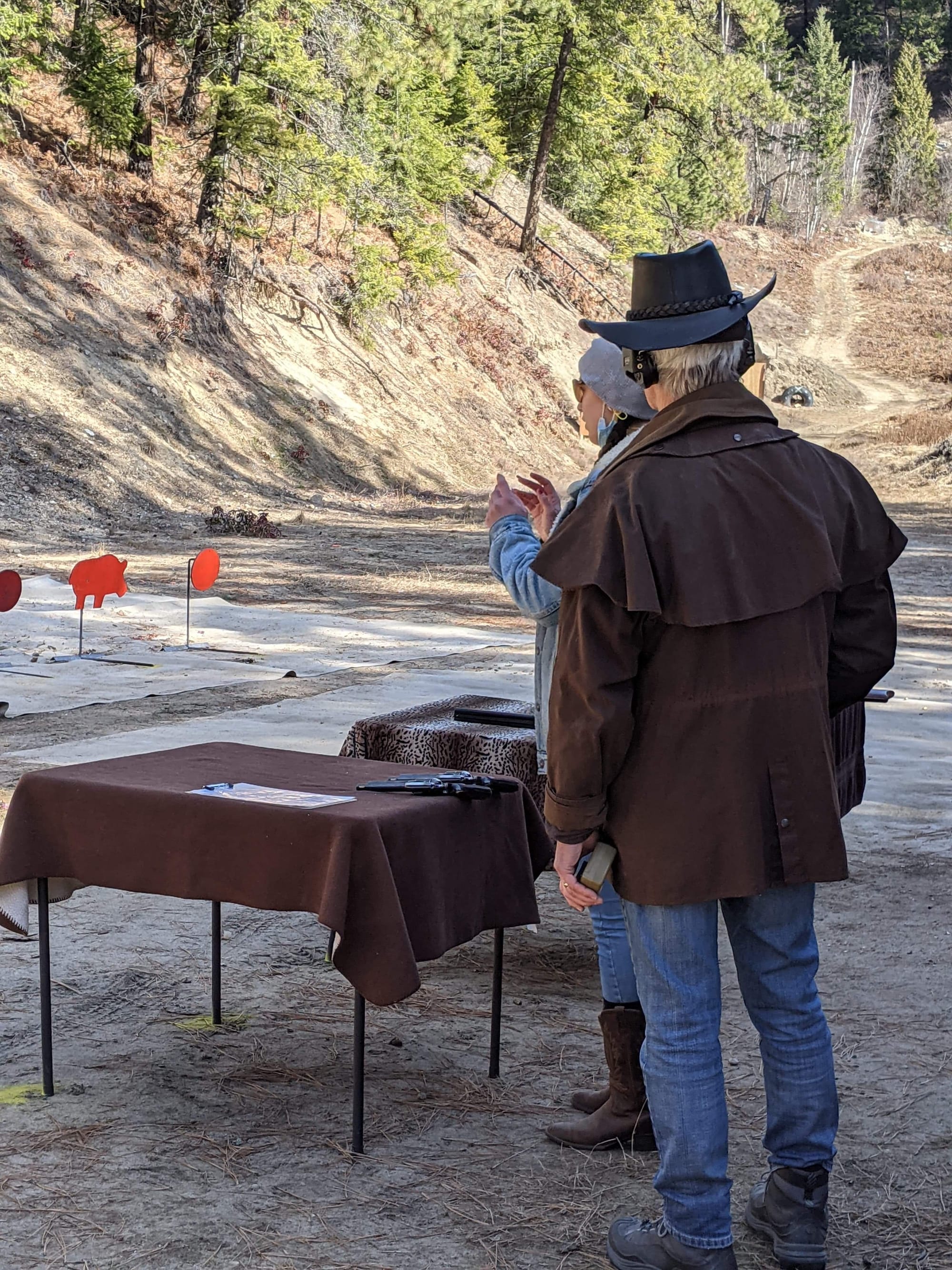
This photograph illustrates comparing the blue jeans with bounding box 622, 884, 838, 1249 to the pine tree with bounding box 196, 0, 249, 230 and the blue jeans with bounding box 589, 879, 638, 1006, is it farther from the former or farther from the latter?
the pine tree with bounding box 196, 0, 249, 230

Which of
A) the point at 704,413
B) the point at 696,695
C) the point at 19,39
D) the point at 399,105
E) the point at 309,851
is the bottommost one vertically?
the point at 309,851

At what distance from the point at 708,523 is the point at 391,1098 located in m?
1.92

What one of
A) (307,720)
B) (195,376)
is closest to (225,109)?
(195,376)

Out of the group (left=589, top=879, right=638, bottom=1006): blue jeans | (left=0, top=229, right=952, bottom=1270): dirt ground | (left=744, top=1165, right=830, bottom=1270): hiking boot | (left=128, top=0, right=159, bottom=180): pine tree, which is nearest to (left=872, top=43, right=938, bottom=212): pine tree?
(left=128, top=0, right=159, bottom=180): pine tree

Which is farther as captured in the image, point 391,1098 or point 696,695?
point 391,1098

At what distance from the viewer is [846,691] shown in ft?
9.66

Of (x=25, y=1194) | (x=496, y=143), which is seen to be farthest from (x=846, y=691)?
(x=496, y=143)

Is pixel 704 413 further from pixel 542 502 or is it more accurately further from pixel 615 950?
pixel 615 950

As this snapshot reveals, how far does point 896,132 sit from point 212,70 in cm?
7504

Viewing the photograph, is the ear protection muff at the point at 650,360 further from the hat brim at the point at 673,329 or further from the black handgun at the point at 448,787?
the black handgun at the point at 448,787

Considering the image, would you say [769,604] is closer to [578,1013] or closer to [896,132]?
[578,1013]

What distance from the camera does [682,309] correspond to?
2709mm

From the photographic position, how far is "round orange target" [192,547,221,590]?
10633 mm

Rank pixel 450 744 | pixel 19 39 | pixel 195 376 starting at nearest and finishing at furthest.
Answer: pixel 450 744
pixel 19 39
pixel 195 376
